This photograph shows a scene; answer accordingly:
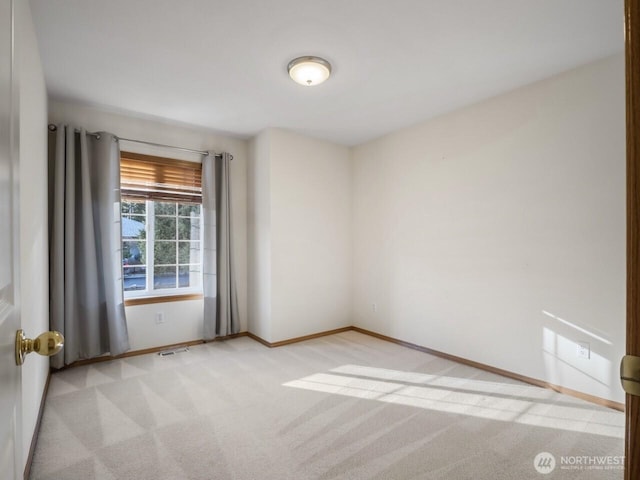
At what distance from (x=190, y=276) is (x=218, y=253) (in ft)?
1.54

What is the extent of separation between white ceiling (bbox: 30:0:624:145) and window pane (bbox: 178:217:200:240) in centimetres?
133

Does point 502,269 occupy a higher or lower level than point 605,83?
lower

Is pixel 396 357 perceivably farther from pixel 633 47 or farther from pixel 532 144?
pixel 633 47

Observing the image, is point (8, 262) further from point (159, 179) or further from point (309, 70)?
point (159, 179)

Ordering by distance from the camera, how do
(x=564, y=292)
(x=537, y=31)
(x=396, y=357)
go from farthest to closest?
(x=396, y=357) → (x=564, y=292) → (x=537, y=31)

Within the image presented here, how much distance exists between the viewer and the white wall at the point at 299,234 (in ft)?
13.0

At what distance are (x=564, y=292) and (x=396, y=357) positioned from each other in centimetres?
167

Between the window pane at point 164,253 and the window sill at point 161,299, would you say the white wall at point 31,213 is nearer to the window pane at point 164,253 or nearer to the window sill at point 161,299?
the window sill at point 161,299

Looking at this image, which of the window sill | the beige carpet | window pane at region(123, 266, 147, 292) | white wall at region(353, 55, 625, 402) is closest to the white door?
the beige carpet

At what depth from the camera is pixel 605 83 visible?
8.07ft

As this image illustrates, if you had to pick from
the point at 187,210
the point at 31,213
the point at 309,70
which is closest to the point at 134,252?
the point at 187,210

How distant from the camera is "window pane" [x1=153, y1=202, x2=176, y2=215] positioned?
12.6ft

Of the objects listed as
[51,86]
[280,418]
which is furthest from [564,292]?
[51,86]

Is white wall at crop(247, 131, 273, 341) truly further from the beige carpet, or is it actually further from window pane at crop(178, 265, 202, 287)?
the beige carpet
